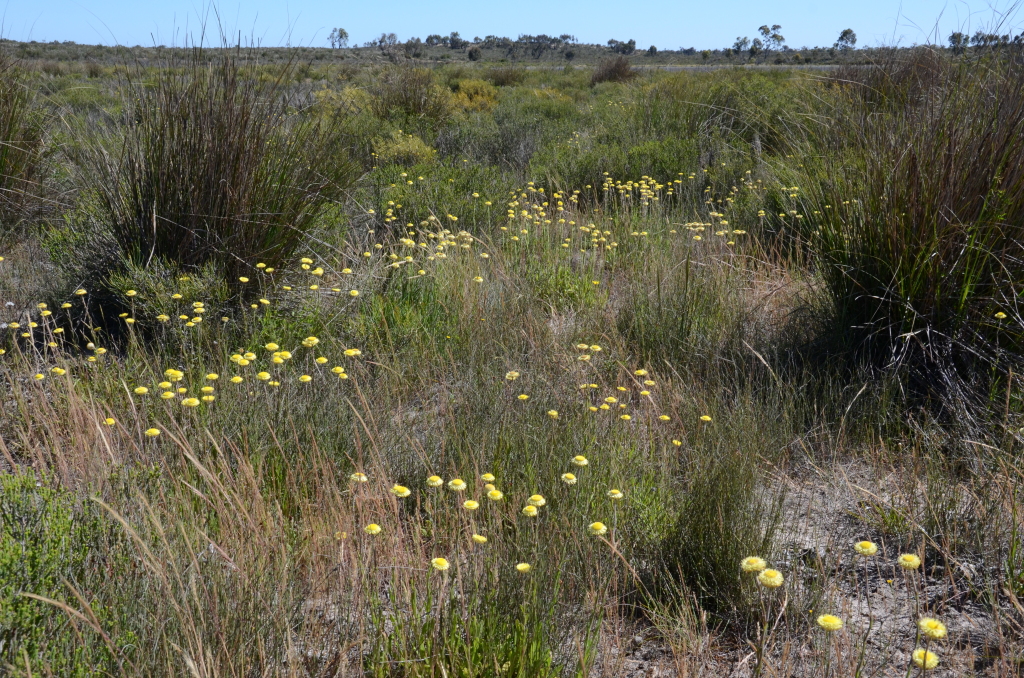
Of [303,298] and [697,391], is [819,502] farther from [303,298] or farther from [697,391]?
[303,298]

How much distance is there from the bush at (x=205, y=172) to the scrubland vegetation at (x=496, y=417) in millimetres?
20

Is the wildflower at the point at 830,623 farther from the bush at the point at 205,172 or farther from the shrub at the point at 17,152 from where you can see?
the shrub at the point at 17,152

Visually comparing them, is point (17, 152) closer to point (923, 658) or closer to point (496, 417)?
point (496, 417)

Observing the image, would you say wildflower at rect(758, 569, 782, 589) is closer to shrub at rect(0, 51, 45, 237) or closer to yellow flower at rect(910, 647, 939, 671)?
yellow flower at rect(910, 647, 939, 671)

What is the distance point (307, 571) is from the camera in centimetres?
219

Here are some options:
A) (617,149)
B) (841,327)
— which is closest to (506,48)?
(617,149)

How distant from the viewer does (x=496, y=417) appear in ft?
9.52

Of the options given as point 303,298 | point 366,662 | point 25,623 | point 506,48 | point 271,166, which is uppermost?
point 506,48

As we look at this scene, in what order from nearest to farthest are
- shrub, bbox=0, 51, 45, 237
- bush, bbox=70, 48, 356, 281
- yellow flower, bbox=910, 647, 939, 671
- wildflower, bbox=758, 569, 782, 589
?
yellow flower, bbox=910, 647, 939, 671 → wildflower, bbox=758, 569, 782, 589 → bush, bbox=70, 48, 356, 281 → shrub, bbox=0, 51, 45, 237

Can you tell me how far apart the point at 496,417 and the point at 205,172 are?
212 cm

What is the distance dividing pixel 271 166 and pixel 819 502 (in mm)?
3141

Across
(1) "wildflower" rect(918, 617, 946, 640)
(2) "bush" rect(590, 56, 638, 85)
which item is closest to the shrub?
(1) "wildflower" rect(918, 617, 946, 640)

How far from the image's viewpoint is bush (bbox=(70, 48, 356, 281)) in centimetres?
388

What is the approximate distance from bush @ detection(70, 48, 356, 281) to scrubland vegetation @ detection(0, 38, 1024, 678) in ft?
0.06
